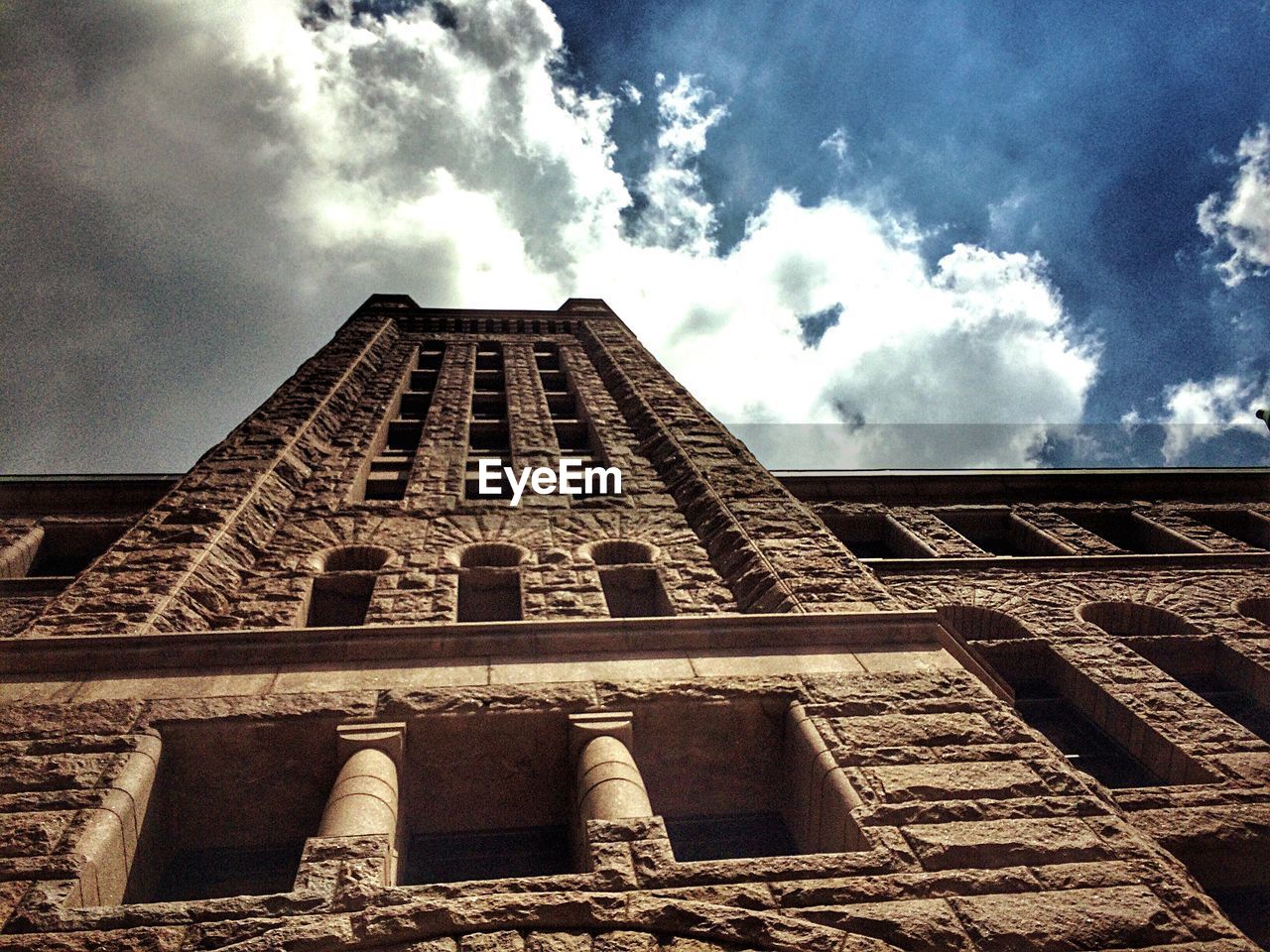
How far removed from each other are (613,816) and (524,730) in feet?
4.54

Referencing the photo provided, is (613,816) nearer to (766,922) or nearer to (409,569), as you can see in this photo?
(766,922)

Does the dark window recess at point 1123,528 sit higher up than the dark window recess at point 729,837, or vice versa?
the dark window recess at point 1123,528

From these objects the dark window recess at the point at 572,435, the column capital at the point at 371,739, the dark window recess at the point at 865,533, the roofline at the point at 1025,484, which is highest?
the dark window recess at the point at 572,435

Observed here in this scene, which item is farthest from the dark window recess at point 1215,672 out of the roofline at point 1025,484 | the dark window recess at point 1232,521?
the dark window recess at point 1232,521

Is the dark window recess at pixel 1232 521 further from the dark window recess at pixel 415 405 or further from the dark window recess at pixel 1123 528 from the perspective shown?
the dark window recess at pixel 415 405

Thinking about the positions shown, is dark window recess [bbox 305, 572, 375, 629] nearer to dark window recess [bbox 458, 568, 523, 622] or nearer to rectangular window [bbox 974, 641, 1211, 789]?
dark window recess [bbox 458, 568, 523, 622]

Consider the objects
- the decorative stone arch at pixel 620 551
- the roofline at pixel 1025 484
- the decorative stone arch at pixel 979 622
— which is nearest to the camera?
the decorative stone arch at pixel 620 551

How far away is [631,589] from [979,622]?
16.0ft

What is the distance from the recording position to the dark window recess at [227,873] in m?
6.29

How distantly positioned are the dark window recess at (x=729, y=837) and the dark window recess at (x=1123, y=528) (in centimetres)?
1176

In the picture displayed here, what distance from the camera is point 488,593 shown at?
10.8 meters

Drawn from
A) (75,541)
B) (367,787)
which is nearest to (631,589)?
(367,787)

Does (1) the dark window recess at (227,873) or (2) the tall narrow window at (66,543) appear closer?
(1) the dark window recess at (227,873)

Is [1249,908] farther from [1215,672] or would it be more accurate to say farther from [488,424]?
[488,424]
